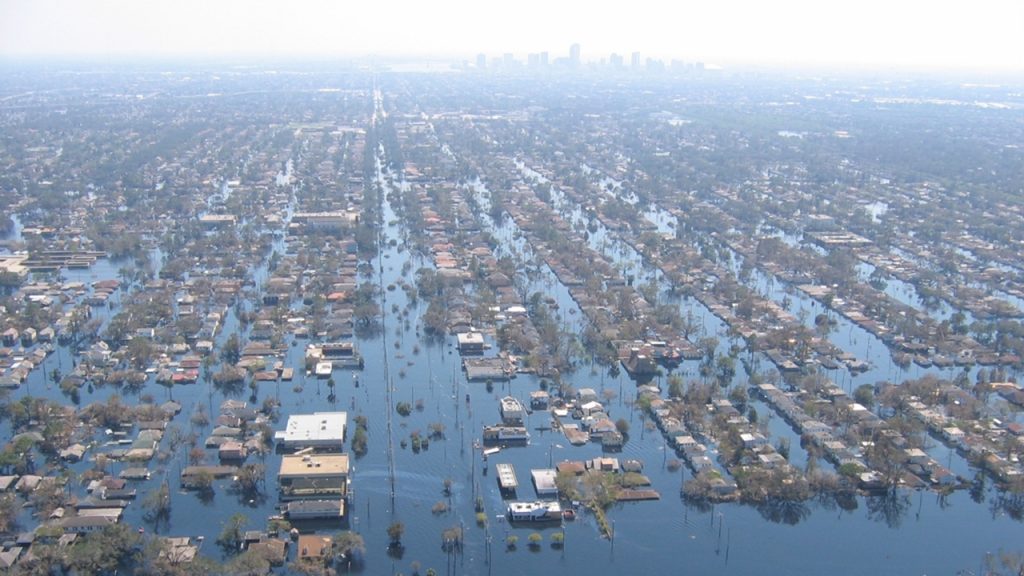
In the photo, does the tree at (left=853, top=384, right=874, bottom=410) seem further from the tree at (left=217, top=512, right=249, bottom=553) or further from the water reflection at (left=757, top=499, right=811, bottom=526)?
the tree at (left=217, top=512, right=249, bottom=553)

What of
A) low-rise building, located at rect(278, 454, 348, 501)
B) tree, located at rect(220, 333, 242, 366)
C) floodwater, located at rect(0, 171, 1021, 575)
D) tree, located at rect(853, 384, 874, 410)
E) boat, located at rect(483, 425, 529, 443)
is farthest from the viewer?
tree, located at rect(220, 333, 242, 366)

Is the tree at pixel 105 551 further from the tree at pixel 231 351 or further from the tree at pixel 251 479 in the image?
the tree at pixel 231 351

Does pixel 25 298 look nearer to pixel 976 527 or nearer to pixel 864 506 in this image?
pixel 864 506

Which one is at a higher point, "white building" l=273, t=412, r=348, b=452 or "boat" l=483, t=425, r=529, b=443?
"white building" l=273, t=412, r=348, b=452

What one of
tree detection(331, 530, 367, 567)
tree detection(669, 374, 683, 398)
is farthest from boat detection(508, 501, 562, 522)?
tree detection(669, 374, 683, 398)

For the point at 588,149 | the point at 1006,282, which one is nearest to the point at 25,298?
the point at 1006,282

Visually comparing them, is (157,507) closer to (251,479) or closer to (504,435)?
(251,479)

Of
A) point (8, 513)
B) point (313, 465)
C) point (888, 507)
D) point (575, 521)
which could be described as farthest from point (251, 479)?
point (888, 507)

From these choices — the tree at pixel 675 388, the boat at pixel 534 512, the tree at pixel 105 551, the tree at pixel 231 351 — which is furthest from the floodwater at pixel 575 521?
the tree at pixel 231 351

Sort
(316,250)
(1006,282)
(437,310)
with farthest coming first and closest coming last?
(316,250)
(1006,282)
(437,310)

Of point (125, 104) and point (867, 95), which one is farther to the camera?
point (867, 95)

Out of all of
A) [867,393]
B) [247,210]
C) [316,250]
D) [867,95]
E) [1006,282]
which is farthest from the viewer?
[867,95]
